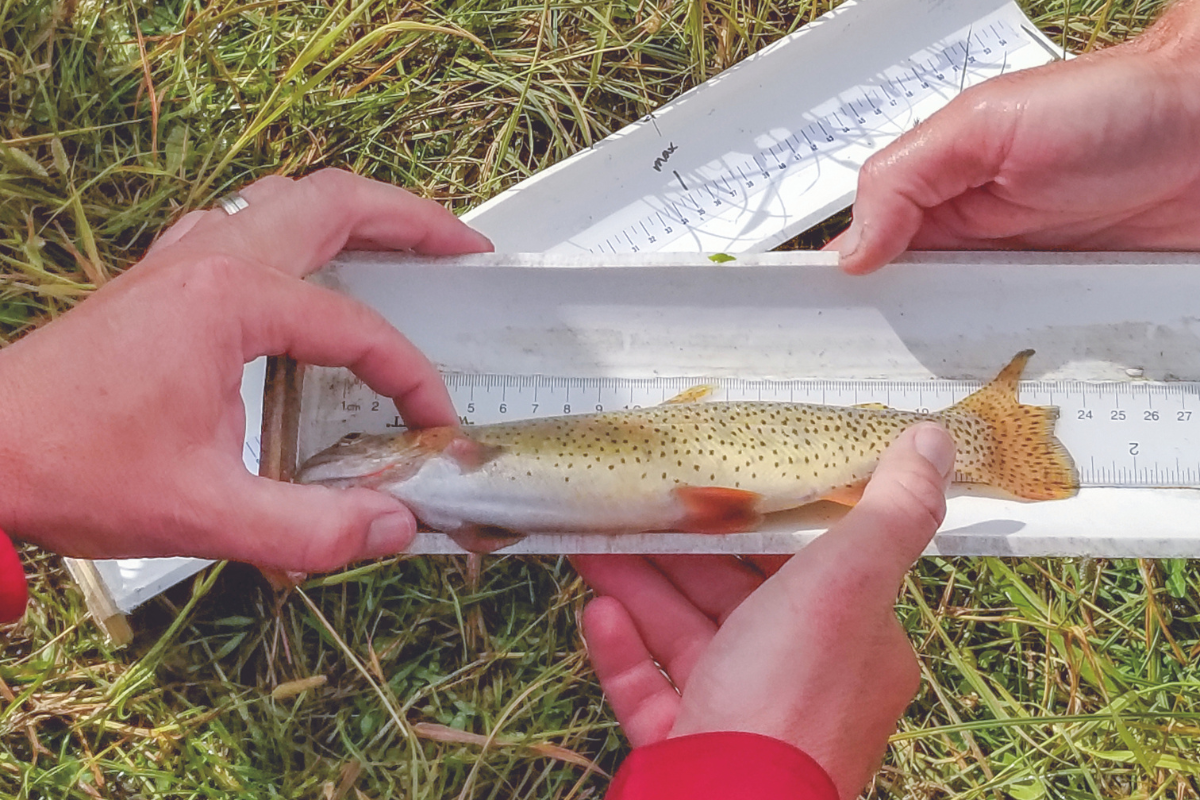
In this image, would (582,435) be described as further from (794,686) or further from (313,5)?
(313,5)

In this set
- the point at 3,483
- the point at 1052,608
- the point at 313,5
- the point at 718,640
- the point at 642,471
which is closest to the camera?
the point at 3,483

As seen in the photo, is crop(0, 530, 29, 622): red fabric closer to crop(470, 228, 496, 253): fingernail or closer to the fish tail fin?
crop(470, 228, 496, 253): fingernail

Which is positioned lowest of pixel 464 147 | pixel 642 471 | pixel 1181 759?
pixel 1181 759

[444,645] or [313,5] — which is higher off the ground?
[313,5]

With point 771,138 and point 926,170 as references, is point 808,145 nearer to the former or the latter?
point 771,138

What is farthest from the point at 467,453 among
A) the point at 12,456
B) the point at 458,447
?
the point at 12,456

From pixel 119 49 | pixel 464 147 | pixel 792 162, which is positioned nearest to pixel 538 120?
pixel 464 147

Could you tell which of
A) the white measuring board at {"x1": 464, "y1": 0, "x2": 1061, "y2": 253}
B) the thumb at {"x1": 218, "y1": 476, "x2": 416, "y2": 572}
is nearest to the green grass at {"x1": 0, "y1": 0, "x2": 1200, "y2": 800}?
the white measuring board at {"x1": 464, "y1": 0, "x2": 1061, "y2": 253}
